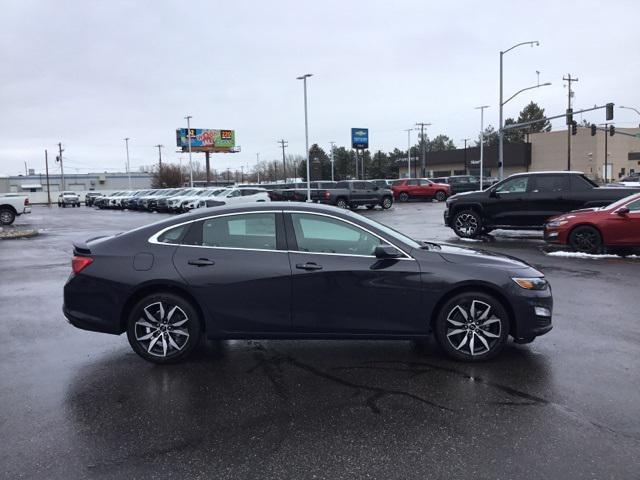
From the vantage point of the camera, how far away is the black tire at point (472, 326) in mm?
4984

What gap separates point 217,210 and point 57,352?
7.58ft

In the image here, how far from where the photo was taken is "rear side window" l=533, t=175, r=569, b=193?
14.1 metres

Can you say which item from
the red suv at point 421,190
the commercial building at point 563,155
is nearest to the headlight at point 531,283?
the red suv at point 421,190

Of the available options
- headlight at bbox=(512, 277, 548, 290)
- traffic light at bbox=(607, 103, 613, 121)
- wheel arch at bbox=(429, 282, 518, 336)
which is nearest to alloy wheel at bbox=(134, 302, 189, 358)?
wheel arch at bbox=(429, 282, 518, 336)

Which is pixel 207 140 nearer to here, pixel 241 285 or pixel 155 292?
pixel 155 292

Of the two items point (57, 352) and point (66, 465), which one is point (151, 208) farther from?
point (66, 465)

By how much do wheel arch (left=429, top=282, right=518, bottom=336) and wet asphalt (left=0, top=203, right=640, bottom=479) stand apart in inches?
15.1

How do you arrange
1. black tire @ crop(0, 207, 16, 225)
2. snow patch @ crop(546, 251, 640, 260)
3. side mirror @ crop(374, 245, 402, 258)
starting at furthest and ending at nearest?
black tire @ crop(0, 207, 16, 225)
snow patch @ crop(546, 251, 640, 260)
side mirror @ crop(374, 245, 402, 258)

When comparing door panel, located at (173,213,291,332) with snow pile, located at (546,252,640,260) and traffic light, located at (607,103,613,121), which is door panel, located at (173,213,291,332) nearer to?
snow pile, located at (546,252,640,260)

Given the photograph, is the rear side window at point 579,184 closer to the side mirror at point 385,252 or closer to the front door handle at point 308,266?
the side mirror at point 385,252

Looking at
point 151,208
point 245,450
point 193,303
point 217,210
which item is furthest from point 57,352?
point 151,208

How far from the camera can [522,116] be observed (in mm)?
93250

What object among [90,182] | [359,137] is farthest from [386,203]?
[90,182]

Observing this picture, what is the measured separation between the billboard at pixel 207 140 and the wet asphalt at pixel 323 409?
74.5 m
